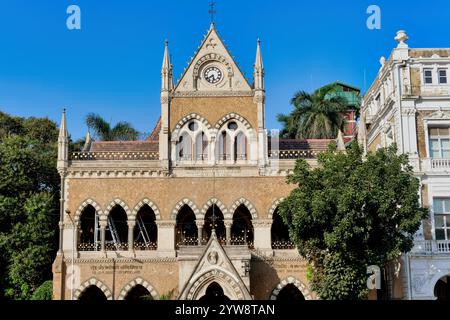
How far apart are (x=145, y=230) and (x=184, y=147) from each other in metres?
5.05

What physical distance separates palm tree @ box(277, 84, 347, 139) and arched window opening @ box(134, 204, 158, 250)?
18470mm

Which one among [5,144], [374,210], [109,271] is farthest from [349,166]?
[5,144]

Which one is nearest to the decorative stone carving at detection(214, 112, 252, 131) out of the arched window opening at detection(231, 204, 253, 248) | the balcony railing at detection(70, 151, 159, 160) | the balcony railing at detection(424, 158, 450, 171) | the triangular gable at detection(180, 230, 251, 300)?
the balcony railing at detection(70, 151, 159, 160)

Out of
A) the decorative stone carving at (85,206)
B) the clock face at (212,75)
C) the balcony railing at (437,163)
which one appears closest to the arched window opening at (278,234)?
the clock face at (212,75)

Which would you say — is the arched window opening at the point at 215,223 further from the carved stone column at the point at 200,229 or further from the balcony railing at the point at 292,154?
the balcony railing at the point at 292,154

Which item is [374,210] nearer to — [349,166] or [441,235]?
[349,166]

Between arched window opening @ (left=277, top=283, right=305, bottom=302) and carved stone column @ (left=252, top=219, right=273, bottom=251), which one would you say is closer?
carved stone column @ (left=252, top=219, right=273, bottom=251)

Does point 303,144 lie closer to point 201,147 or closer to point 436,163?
point 201,147

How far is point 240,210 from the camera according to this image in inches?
1559

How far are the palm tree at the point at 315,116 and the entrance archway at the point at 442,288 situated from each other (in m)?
18.2

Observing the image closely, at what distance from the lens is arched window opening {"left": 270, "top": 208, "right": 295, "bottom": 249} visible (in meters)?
37.9

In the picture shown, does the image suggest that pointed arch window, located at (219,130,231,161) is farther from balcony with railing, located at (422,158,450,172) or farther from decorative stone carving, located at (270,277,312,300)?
balcony with railing, located at (422,158,450,172)

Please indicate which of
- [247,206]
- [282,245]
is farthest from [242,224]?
[282,245]

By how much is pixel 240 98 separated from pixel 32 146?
49.3 ft
